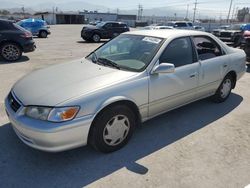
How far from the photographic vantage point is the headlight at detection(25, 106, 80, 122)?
269cm

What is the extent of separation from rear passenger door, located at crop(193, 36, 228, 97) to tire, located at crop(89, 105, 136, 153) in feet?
5.51

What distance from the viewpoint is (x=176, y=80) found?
3746 mm

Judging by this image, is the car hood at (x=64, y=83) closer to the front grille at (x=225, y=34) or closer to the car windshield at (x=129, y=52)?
the car windshield at (x=129, y=52)

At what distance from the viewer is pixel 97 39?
18172 millimetres

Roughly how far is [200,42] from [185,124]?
162cm

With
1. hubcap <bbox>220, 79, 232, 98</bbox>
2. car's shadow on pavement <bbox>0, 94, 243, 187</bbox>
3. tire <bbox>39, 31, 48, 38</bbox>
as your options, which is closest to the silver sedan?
car's shadow on pavement <bbox>0, 94, 243, 187</bbox>

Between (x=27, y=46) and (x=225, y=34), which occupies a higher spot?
(x=225, y=34)

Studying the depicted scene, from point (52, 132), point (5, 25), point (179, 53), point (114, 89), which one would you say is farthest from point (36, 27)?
point (52, 132)

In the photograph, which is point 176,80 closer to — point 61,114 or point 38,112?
point 61,114

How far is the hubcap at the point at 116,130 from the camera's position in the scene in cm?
310

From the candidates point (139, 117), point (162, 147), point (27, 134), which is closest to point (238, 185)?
point (162, 147)

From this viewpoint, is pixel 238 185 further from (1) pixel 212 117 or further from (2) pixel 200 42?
(2) pixel 200 42

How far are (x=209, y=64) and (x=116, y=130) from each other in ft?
7.43

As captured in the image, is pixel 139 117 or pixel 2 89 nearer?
pixel 139 117
